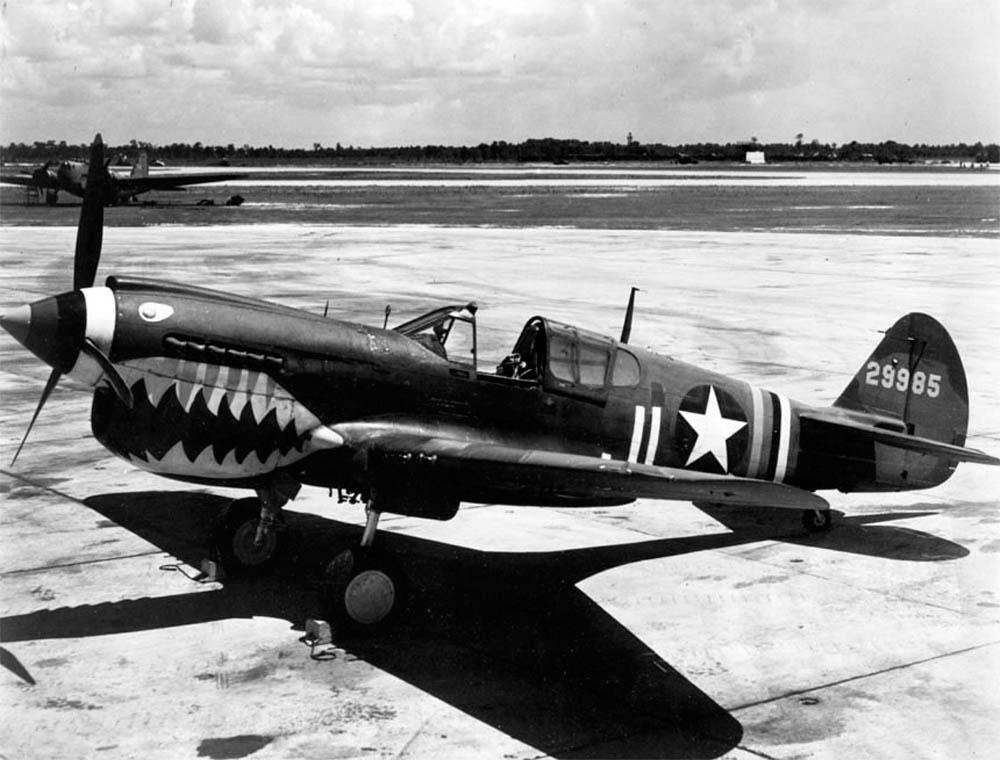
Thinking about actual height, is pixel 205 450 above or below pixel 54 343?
below

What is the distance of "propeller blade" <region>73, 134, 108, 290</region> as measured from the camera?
8.71m

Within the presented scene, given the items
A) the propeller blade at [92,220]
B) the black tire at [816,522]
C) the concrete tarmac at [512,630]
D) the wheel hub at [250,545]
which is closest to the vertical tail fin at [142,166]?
the concrete tarmac at [512,630]

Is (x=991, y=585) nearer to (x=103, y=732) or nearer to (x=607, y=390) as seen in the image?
(x=607, y=390)

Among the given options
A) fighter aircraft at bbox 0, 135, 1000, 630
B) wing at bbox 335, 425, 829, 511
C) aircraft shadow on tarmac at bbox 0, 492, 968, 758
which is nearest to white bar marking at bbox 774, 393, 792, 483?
fighter aircraft at bbox 0, 135, 1000, 630

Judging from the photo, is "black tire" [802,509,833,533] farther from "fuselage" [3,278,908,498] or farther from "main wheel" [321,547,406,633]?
"main wheel" [321,547,406,633]

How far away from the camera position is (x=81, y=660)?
7457 millimetres

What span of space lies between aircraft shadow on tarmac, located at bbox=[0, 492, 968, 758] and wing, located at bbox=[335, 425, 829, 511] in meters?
0.88

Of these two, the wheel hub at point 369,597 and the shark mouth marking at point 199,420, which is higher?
the shark mouth marking at point 199,420

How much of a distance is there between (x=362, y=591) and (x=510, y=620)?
1.12 metres

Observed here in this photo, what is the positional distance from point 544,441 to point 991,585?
3602mm

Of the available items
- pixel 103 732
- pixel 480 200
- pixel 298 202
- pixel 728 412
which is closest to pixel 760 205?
pixel 480 200

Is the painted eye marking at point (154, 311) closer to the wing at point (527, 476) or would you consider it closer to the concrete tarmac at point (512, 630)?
the wing at point (527, 476)

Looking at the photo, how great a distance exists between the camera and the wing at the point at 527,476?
6941 mm

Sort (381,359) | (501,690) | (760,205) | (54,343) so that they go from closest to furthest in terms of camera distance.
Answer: (501,690), (54,343), (381,359), (760,205)
